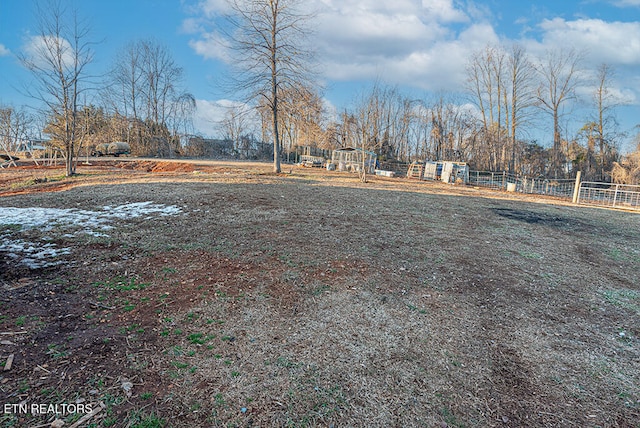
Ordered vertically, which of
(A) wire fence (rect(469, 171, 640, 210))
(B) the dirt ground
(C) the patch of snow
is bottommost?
(B) the dirt ground

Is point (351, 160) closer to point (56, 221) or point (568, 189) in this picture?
point (568, 189)

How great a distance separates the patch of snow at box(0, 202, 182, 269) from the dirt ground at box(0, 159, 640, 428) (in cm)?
6

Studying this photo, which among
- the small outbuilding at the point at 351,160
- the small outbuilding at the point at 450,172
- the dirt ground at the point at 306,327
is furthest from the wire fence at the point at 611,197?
the small outbuilding at the point at 351,160

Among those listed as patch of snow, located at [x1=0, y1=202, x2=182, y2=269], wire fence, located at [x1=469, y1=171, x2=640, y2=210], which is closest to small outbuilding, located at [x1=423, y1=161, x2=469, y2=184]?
wire fence, located at [x1=469, y1=171, x2=640, y2=210]

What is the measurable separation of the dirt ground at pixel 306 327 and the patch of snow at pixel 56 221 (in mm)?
60

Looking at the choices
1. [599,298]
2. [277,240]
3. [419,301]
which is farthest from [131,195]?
[599,298]

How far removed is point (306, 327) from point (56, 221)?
5353 mm

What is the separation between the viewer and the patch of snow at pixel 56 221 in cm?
414

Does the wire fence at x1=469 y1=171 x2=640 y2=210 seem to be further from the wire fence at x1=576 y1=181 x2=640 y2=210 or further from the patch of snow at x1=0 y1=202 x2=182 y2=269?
the patch of snow at x1=0 y1=202 x2=182 y2=269

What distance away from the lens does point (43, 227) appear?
5199 millimetres

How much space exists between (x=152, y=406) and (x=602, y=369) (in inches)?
136

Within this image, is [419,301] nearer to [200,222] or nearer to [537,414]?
[537,414]

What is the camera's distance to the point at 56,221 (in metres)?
5.57

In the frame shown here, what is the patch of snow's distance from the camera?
4.14 m
